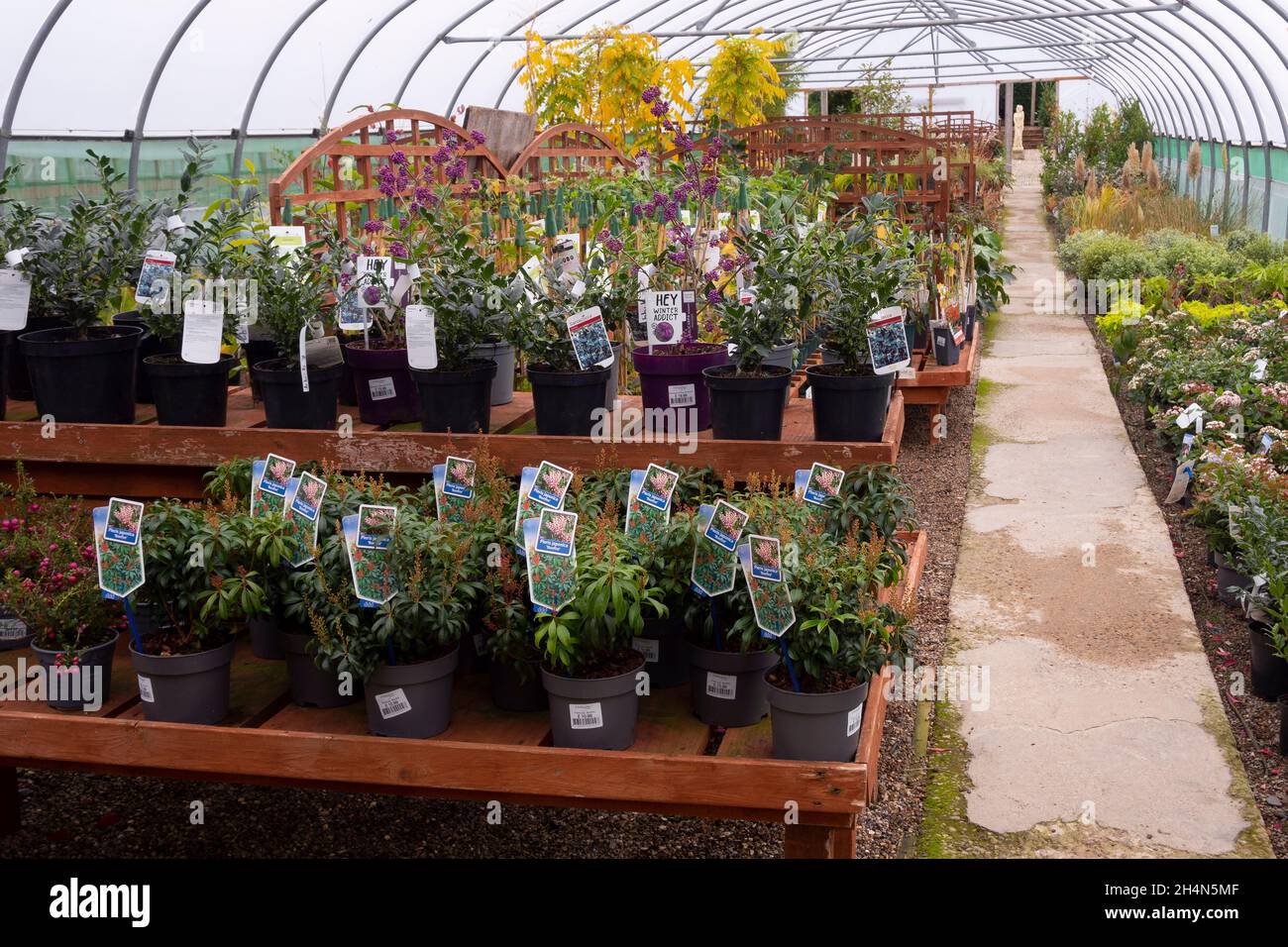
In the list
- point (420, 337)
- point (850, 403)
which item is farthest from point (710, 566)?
point (420, 337)

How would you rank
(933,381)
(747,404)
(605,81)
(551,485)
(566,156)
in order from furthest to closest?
1. (605,81)
2. (566,156)
3. (933,381)
4. (747,404)
5. (551,485)

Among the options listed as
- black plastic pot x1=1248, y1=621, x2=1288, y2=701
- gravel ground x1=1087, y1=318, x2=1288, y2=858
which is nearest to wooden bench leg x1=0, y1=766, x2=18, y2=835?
gravel ground x1=1087, y1=318, x2=1288, y2=858

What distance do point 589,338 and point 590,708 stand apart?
3.20 feet

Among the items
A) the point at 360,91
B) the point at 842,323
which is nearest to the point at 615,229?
the point at 842,323

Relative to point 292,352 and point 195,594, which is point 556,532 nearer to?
point 195,594

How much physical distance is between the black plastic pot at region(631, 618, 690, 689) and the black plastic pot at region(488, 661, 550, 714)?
0.78 feet

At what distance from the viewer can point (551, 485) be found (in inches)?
99.3

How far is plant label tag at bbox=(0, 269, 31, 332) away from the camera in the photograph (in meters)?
3.12

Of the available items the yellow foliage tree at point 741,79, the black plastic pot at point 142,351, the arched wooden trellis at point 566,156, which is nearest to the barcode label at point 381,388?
the black plastic pot at point 142,351

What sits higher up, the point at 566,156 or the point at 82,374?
the point at 566,156

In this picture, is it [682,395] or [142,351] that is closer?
[682,395]

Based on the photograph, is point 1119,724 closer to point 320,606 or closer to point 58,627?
point 320,606
